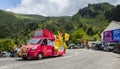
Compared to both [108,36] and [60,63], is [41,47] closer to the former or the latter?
[60,63]

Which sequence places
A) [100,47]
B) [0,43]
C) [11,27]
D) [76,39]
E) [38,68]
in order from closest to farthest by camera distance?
[38,68] → [100,47] → [76,39] → [0,43] → [11,27]

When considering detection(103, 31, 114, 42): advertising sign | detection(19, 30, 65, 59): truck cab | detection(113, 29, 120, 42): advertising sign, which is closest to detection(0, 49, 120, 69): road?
detection(19, 30, 65, 59): truck cab

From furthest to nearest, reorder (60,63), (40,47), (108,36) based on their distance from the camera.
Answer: (108,36) < (40,47) < (60,63)

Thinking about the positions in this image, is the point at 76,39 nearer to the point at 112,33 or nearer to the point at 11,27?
the point at 112,33

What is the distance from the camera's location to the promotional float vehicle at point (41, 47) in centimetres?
2553

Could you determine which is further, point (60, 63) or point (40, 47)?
point (40, 47)

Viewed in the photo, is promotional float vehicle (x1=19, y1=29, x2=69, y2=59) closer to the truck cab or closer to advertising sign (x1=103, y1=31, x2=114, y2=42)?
the truck cab

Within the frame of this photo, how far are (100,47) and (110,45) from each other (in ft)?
25.6

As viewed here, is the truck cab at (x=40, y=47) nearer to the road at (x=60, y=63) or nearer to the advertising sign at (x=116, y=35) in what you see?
the road at (x=60, y=63)

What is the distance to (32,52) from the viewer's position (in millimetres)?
25453

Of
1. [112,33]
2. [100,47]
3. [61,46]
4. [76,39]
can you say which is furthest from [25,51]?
[76,39]

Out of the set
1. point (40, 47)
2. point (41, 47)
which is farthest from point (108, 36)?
point (40, 47)

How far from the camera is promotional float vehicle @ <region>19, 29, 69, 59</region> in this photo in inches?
1005

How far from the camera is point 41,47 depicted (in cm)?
2652
